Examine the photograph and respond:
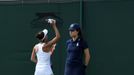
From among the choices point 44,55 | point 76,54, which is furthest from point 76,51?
point 44,55

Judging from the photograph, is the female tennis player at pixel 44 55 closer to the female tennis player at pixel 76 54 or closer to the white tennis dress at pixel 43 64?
the white tennis dress at pixel 43 64

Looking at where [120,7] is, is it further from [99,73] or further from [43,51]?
[43,51]

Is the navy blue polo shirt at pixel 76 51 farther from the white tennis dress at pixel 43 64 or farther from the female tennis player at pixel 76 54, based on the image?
the white tennis dress at pixel 43 64

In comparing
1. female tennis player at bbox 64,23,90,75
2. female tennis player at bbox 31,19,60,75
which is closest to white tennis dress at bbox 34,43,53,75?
female tennis player at bbox 31,19,60,75

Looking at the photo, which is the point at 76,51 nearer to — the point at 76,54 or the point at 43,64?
the point at 76,54

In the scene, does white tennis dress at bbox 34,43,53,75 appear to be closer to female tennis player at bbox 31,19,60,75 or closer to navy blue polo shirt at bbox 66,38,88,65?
female tennis player at bbox 31,19,60,75

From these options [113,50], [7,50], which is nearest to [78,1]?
[113,50]

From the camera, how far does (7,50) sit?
1080 cm

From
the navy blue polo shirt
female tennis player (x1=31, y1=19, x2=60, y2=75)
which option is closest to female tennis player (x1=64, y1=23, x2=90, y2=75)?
the navy blue polo shirt

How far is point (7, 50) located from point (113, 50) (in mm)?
2378

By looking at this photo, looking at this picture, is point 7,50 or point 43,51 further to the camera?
point 7,50

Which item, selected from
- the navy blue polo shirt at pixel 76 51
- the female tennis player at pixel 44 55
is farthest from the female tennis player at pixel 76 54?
the female tennis player at pixel 44 55

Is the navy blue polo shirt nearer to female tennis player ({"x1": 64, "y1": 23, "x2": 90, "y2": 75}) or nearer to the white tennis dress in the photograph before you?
female tennis player ({"x1": 64, "y1": 23, "x2": 90, "y2": 75})

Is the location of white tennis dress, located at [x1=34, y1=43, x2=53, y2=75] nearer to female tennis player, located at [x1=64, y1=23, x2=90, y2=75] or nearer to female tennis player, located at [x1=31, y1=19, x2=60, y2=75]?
female tennis player, located at [x1=31, y1=19, x2=60, y2=75]
